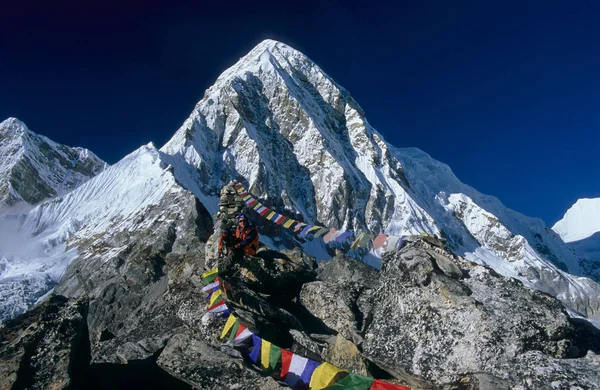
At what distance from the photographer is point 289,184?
165 meters

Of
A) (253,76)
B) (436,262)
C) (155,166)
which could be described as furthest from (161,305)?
(253,76)

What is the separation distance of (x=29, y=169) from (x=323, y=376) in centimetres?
18168

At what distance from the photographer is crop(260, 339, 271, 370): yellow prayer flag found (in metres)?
7.74

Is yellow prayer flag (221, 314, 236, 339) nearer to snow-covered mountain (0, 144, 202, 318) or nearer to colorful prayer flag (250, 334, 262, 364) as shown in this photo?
colorful prayer flag (250, 334, 262, 364)

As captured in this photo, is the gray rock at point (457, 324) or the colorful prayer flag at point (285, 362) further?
the colorful prayer flag at point (285, 362)

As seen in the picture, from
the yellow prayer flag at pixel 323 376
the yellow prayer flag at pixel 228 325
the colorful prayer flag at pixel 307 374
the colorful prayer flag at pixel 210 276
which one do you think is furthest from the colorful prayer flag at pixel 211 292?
the yellow prayer flag at pixel 323 376

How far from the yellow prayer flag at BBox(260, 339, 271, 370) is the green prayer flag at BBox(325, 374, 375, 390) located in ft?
5.72

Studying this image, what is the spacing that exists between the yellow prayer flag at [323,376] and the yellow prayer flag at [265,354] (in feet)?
3.77

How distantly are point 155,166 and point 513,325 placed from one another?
335 feet

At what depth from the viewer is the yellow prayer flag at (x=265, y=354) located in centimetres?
774

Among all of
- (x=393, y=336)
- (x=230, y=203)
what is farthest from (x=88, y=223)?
(x=393, y=336)

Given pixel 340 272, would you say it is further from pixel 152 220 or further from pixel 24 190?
pixel 24 190

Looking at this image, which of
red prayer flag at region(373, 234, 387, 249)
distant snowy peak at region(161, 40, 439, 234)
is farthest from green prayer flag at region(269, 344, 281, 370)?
distant snowy peak at region(161, 40, 439, 234)

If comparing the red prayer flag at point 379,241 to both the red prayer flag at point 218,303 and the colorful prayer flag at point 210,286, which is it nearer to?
the colorful prayer flag at point 210,286
